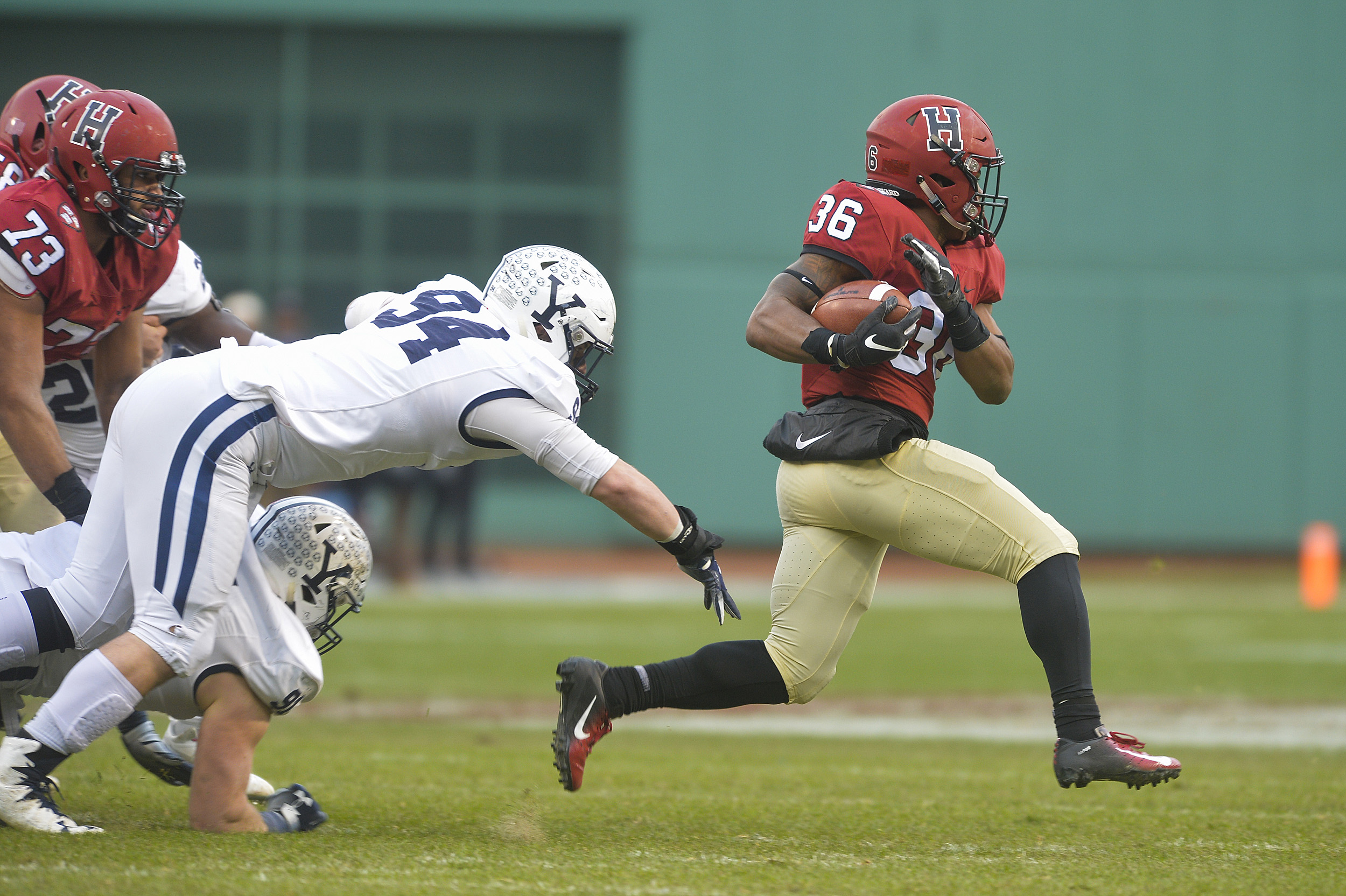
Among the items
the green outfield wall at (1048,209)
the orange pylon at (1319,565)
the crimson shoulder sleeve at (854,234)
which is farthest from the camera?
the green outfield wall at (1048,209)

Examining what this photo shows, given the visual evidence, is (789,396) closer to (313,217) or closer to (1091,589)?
(1091,589)

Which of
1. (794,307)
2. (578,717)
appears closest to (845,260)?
(794,307)

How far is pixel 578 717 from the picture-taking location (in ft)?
12.7

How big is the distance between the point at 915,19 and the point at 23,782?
52.1 feet

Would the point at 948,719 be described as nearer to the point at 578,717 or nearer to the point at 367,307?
the point at 578,717

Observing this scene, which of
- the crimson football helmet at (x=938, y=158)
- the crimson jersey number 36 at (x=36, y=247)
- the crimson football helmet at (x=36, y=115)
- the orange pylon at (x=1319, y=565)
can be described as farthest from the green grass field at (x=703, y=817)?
the orange pylon at (x=1319, y=565)

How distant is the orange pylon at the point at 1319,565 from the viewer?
14289 millimetres

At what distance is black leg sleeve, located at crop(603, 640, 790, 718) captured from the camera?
13.1 ft

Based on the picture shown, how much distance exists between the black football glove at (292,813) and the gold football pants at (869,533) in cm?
130

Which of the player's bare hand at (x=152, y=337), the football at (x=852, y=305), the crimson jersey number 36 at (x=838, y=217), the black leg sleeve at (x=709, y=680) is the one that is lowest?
the black leg sleeve at (x=709, y=680)

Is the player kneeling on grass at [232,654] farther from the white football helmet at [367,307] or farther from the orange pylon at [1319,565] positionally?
the orange pylon at [1319,565]

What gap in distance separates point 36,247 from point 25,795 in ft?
4.83

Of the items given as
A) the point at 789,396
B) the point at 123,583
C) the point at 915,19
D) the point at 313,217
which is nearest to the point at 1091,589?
the point at 789,396

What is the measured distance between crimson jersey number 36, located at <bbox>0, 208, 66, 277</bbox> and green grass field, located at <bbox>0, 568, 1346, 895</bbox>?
148 cm
